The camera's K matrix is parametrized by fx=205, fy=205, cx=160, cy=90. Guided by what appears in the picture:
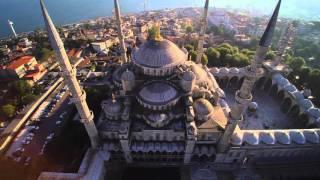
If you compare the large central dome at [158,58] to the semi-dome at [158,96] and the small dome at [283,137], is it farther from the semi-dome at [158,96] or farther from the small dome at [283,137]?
the small dome at [283,137]

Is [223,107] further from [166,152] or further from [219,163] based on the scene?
[166,152]

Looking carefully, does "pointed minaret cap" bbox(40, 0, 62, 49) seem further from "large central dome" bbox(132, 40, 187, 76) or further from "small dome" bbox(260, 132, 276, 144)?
"small dome" bbox(260, 132, 276, 144)

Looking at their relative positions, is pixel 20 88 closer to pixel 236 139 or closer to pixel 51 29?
pixel 51 29

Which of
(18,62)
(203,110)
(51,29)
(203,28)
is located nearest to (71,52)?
(18,62)

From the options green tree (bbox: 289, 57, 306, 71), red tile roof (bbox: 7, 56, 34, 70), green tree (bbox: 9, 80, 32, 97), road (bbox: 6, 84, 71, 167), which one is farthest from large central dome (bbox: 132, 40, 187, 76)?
red tile roof (bbox: 7, 56, 34, 70)

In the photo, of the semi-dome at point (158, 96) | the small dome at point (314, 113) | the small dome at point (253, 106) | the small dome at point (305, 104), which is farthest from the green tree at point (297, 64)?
the semi-dome at point (158, 96)
